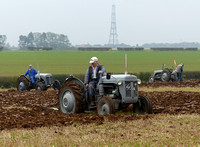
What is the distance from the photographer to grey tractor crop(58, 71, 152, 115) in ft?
35.9

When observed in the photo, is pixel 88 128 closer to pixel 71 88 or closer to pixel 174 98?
pixel 71 88

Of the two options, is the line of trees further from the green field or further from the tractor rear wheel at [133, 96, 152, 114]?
the tractor rear wheel at [133, 96, 152, 114]

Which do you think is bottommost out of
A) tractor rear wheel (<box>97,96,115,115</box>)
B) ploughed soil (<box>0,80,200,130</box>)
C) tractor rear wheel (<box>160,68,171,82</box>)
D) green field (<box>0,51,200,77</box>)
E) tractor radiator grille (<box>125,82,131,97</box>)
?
green field (<box>0,51,200,77</box>)

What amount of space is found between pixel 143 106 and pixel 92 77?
5.78 ft

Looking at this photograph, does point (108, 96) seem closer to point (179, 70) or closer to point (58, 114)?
point (58, 114)

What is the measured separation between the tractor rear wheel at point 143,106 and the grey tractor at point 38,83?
A: 1184 cm

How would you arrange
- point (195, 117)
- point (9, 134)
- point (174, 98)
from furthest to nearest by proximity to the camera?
point (174, 98) → point (195, 117) → point (9, 134)

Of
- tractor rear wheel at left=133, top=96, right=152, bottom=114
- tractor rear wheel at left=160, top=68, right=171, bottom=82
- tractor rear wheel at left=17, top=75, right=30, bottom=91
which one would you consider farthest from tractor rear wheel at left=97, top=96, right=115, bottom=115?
tractor rear wheel at left=160, top=68, right=171, bottom=82

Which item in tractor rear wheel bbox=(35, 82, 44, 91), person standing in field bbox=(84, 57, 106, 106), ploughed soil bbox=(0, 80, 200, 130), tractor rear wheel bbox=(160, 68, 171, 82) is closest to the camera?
ploughed soil bbox=(0, 80, 200, 130)

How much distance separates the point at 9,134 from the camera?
7918mm

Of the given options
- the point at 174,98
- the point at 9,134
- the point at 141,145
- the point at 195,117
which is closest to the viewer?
the point at 141,145

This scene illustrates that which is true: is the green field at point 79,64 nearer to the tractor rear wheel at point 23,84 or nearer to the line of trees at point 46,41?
the tractor rear wheel at point 23,84

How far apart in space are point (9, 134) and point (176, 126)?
145 inches

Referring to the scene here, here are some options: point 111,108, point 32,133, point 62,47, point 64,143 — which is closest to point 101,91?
point 111,108
